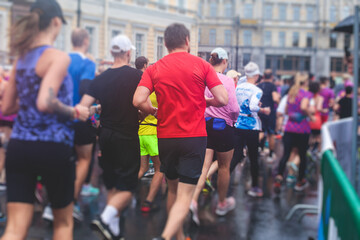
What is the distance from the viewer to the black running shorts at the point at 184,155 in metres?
3.68

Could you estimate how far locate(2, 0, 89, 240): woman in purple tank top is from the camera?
2.78 metres

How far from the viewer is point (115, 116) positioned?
3984 millimetres

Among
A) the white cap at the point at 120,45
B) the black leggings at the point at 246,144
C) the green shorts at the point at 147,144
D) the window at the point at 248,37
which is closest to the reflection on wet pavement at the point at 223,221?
the black leggings at the point at 246,144

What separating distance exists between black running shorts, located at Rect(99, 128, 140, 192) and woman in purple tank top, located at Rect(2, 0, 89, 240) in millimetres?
1013

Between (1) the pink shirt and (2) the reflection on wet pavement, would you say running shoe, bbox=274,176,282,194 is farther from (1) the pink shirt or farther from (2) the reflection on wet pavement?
(1) the pink shirt

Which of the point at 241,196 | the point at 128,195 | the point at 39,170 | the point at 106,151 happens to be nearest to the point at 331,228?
the point at 128,195

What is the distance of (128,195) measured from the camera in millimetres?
4184

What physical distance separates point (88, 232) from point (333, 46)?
63.5 metres

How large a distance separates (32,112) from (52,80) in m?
0.23

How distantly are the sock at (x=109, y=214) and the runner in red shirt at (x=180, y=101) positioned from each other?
1.50 ft

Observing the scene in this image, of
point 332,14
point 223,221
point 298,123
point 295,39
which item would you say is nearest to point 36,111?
point 223,221

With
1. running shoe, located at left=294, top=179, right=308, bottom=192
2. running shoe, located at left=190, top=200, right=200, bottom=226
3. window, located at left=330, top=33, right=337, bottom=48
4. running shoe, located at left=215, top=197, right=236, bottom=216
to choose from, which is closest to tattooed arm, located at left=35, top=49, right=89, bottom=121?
running shoe, located at left=190, top=200, right=200, bottom=226

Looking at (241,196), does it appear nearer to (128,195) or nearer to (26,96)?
(128,195)

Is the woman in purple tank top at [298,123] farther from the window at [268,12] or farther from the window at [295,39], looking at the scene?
the window at [295,39]
